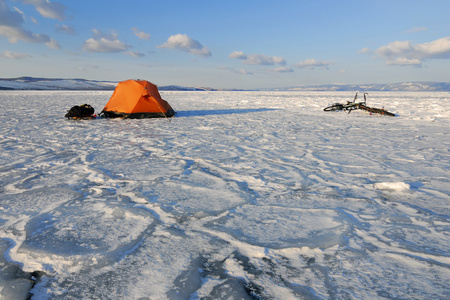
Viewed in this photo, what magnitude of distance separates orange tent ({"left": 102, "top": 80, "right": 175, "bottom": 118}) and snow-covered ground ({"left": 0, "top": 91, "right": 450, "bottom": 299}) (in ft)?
16.6

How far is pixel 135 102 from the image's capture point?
9.20 m

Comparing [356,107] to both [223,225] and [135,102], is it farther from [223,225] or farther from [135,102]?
[223,225]

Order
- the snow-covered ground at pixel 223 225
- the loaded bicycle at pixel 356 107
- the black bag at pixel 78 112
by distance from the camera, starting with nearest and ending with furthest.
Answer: the snow-covered ground at pixel 223 225, the black bag at pixel 78 112, the loaded bicycle at pixel 356 107

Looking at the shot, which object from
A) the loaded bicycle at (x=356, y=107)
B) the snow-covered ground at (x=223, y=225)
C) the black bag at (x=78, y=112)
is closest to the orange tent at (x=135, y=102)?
the black bag at (x=78, y=112)

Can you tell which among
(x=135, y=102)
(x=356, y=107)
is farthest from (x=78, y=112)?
(x=356, y=107)

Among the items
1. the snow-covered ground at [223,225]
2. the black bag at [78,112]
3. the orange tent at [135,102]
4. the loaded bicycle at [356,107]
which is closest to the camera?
the snow-covered ground at [223,225]

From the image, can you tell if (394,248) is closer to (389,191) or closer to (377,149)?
(389,191)

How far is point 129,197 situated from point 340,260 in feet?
6.18

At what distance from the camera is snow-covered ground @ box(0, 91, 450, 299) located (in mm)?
1464

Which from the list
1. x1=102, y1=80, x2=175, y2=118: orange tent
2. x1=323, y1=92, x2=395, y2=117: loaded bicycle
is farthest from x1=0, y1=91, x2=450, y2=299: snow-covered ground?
x1=323, y1=92, x2=395, y2=117: loaded bicycle

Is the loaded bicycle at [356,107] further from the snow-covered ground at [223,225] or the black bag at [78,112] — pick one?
the black bag at [78,112]

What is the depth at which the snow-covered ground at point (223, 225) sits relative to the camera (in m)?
1.46

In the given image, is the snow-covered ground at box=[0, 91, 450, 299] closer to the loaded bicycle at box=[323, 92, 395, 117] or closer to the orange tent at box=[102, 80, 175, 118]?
the orange tent at box=[102, 80, 175, 118]

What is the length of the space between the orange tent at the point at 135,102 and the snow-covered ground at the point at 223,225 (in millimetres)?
5055
